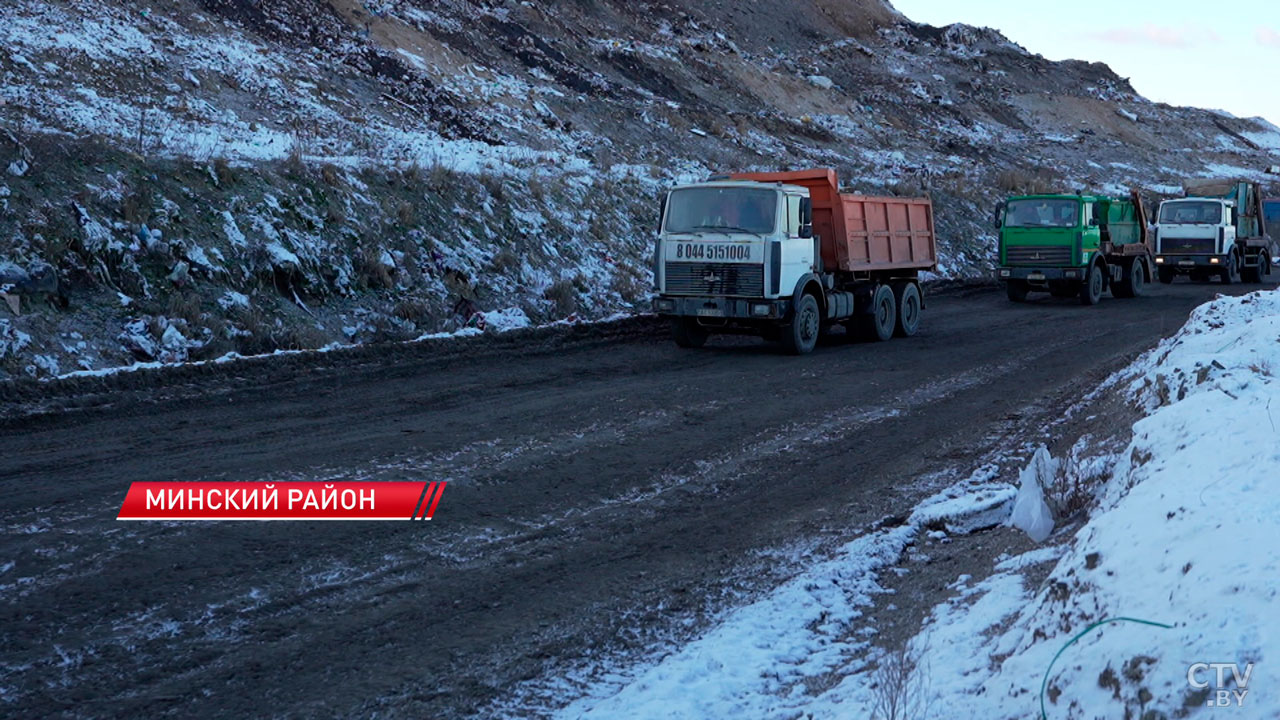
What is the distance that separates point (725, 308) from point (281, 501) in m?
8.67

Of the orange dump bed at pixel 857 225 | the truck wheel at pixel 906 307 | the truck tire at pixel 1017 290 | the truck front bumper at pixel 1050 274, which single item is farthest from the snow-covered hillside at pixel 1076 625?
the truck tire at pixel 1017 290

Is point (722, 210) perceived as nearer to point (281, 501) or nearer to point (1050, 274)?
point (281, 501)

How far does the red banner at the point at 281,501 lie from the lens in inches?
279

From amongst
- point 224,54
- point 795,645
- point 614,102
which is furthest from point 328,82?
point 795,645

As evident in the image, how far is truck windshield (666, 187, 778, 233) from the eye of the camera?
15.1 m

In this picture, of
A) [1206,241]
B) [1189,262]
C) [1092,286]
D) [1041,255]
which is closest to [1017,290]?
[1041,255]

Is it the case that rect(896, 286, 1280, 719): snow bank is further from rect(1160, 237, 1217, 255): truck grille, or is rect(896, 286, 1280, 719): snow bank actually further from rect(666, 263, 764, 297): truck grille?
rect(1160, 237, 1217, 255): truck grille

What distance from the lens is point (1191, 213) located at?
31172 millimetres

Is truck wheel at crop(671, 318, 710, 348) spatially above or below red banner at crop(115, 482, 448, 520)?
above

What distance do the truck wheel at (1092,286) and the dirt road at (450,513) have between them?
10.3 meters

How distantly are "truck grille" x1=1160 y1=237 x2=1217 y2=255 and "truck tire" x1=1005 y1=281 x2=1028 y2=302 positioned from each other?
9.26m

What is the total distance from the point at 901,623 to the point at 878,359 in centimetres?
1025

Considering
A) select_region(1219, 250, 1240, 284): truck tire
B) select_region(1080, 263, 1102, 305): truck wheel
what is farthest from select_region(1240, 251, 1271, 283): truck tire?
select_region(1080, 263, 1102, 305): truck wheel

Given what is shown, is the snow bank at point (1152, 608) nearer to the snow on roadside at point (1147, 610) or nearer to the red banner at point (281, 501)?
the snow on roadside at point (1147, 610)
